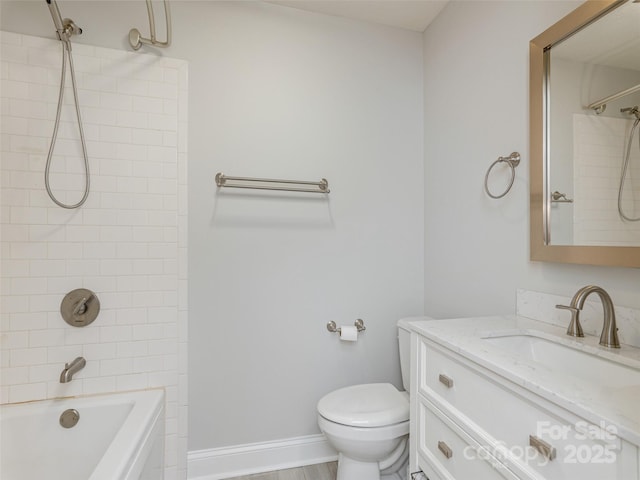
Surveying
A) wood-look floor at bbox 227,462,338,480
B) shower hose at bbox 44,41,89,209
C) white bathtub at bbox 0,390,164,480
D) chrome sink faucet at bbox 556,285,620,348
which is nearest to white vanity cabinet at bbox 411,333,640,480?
chrome sink faucet at bbox 556,285,620,348

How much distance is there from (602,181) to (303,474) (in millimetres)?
1926

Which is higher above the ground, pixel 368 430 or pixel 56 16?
pixel 56 16

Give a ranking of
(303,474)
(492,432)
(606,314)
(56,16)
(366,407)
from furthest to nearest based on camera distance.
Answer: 1. (303,474)
2. (366,407)
3. (56,16)
4. (606,314)
5. (492,432)

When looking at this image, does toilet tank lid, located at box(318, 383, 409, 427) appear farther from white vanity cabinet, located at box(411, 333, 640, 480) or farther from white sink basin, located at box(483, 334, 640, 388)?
white sink basin, located at box(483, 334, 640, 388)

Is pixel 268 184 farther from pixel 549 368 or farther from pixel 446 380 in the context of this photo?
pixel 549 368

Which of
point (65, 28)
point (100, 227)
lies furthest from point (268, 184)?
point (65, 28)

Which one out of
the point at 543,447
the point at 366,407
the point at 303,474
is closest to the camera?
the point at 543,447

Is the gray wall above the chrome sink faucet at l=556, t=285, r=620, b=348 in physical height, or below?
above

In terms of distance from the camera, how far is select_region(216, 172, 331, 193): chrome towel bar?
1.71 m

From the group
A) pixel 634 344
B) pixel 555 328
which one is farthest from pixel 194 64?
pixel 634 344

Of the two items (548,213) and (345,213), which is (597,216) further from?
(345,213)

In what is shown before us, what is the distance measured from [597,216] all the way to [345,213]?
1.16m

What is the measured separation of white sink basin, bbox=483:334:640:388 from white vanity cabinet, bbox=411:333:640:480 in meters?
0.15

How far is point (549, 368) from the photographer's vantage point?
912 mm
